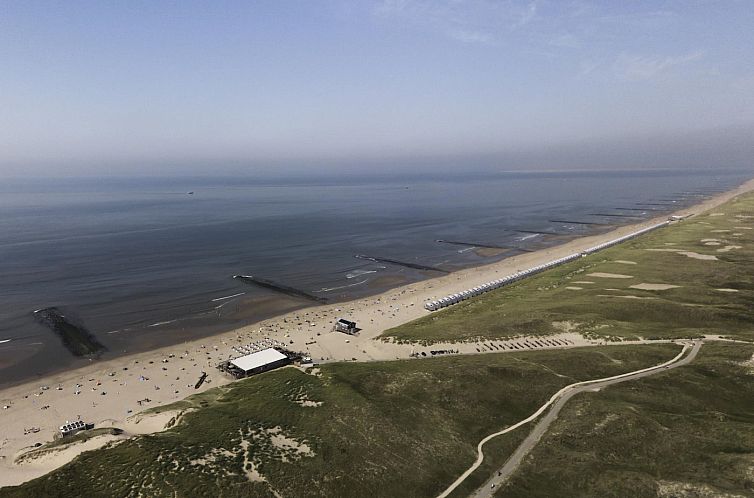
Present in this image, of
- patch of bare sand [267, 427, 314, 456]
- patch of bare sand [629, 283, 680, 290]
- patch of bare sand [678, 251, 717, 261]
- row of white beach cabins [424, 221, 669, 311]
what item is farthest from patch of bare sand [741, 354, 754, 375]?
patch of bare sand [678, 251, 717, 261]

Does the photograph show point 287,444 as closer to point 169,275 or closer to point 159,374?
point 159,374

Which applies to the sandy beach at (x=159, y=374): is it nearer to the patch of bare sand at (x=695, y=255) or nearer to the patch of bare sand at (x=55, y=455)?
the patch of bare sand at (x=55, y=455)

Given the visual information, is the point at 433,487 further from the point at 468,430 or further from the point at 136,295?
the point at 136,295

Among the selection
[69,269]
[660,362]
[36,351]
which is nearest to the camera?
[660,362]

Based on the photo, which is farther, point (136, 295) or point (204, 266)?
point (204, 266)

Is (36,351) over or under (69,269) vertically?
under

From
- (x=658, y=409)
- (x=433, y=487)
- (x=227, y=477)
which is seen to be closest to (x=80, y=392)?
(x=227, y=477)
